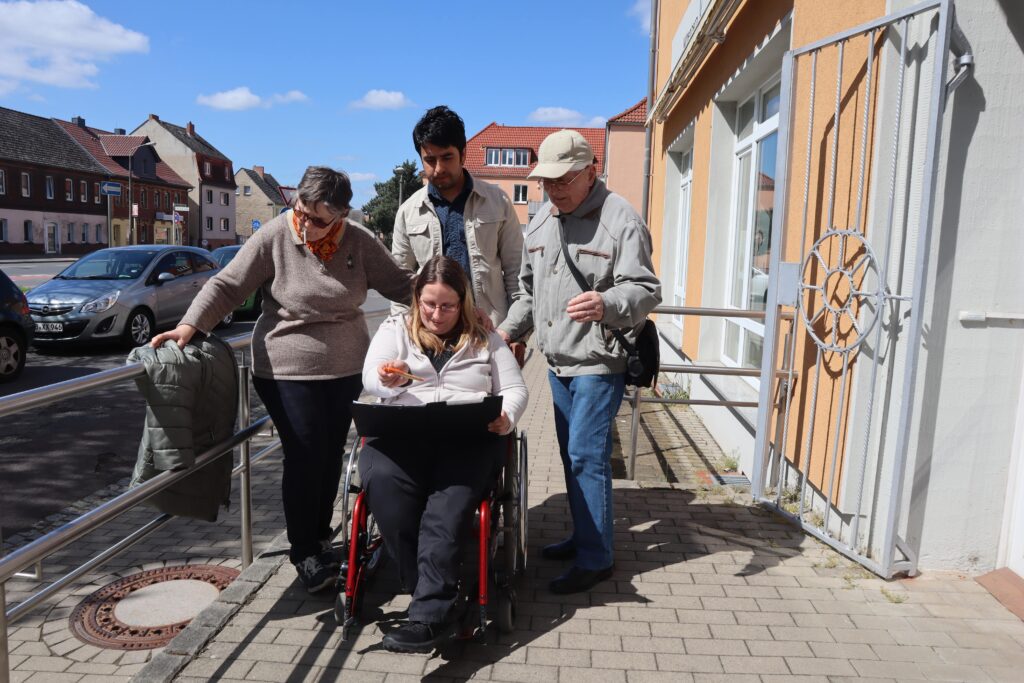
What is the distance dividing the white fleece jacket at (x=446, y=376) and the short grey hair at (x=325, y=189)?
21.1 inches

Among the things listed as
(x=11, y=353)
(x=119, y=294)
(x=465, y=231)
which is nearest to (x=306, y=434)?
(x=465, y=231)

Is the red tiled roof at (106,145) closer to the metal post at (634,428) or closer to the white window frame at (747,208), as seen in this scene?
the white window frame at (747,208)

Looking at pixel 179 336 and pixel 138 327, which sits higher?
pixel 179 336

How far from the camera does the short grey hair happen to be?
123 inches

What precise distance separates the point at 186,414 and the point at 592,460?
1682 mm

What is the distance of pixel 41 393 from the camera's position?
7.66 feet

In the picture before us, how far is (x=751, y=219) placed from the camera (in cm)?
696

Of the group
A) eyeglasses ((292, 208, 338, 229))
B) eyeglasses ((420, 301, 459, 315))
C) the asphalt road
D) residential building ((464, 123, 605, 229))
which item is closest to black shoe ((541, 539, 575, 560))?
eyeglasses ((420, 301, 459, 315))

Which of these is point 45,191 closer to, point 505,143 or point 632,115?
point 505,143

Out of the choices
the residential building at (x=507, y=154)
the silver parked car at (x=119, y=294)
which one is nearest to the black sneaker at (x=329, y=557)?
the silver parked car at (x=119, y=294)

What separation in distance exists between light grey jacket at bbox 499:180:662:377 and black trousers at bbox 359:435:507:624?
23.1 inches

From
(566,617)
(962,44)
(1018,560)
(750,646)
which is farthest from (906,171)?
(566,617)

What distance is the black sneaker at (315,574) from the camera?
133 inches

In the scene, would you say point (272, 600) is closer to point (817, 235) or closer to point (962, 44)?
point (817, 235)
